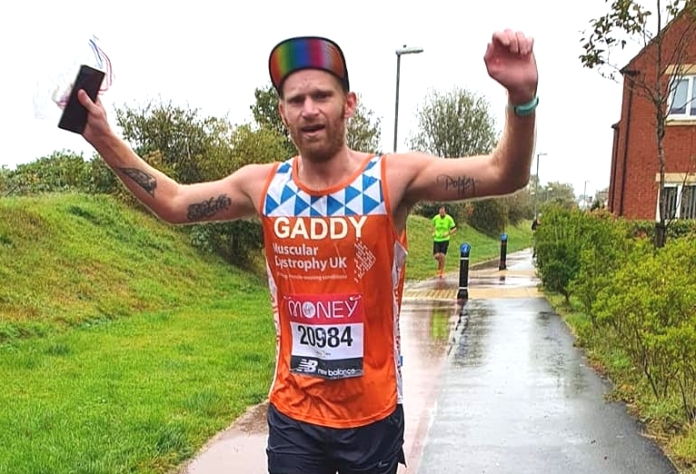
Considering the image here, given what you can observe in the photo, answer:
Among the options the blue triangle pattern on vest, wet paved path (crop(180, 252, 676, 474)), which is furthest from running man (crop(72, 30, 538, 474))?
wet paved path (crop(180, 252, 676, 474))

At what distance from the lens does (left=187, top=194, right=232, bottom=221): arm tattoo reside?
7.57ft

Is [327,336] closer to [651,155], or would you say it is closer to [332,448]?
[332,448]

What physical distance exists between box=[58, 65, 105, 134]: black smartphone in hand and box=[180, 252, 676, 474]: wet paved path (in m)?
2.61

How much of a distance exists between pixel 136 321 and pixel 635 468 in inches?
263

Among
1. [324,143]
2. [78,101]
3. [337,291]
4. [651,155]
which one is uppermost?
[651,155]

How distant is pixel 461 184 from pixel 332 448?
2.92 feet

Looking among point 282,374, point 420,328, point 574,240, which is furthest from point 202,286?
point 282,374

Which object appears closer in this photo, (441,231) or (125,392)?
(125,392)

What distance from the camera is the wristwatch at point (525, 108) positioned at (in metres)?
1.72

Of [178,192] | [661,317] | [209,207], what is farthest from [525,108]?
[661,317]

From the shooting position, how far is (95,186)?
15688mm

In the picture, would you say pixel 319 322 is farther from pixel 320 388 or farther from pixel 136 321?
pixel 136 321

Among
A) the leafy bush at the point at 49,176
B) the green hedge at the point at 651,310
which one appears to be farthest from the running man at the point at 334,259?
the leafy bush at the point at 49,176

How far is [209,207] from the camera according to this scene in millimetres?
2316
